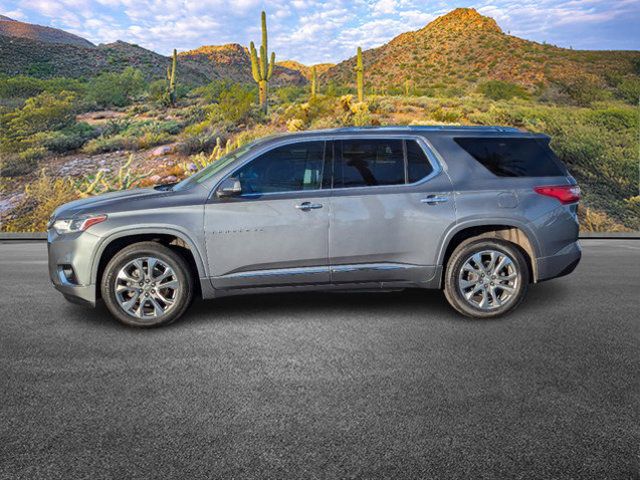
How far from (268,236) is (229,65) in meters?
98.1

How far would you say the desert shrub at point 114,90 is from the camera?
3697 centimetres

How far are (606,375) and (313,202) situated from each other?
294 centimetres

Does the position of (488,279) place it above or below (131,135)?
below

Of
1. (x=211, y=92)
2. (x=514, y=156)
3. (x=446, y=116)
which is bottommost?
(x=514, y=156)

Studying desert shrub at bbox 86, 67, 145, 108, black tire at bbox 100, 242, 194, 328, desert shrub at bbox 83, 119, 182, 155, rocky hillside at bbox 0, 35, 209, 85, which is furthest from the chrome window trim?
rocky hillside at bbox 0, 35, 209, 85

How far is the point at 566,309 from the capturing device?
23.0ft

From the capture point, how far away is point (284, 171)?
644cm

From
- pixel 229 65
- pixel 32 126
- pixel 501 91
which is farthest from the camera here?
pixel 229 65

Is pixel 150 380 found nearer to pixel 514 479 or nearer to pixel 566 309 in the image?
pixel 514 479

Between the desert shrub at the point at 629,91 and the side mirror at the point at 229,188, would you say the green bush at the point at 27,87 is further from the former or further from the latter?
the side mirror at the point at 229,188

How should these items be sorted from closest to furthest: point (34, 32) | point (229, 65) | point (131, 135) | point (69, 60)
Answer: point (131, 135)
point (69, 60)
point (229, 65)
point (34, 32)

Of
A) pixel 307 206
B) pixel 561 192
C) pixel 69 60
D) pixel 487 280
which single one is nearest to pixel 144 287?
pixel 307 206

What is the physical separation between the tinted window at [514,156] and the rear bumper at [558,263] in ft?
2.63

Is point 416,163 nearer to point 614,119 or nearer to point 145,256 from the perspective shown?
point 145,256
